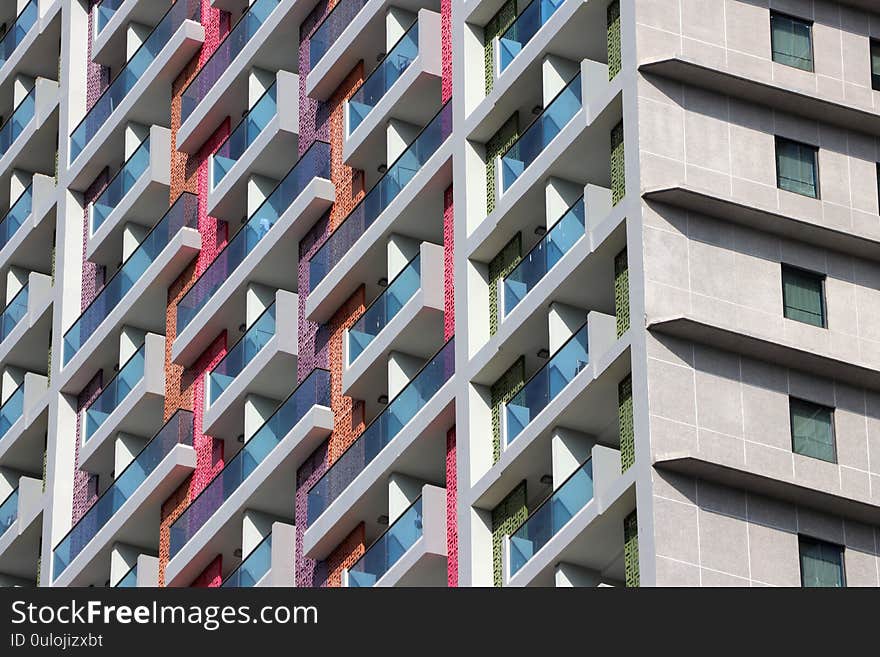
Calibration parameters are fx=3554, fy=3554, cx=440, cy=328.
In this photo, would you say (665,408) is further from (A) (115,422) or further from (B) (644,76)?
(A) (115,422)

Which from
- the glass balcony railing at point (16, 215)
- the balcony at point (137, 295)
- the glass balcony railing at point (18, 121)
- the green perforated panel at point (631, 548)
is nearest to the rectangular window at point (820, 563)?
the green perforated panel at point (631, 548)

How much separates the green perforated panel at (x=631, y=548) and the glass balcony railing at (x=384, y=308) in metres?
11.2

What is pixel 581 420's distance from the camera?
68000 millimetres

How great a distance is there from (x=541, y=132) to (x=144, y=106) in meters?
22.1

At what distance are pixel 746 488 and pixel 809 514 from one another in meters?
1.39

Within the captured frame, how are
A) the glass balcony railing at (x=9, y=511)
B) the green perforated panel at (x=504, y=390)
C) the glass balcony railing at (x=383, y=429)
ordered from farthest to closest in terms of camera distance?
the glass balcony railing at (x=9, y=511)
the glass balcony railing at (x=383, y=429)
the green perforated panel at (x=504, y=390)

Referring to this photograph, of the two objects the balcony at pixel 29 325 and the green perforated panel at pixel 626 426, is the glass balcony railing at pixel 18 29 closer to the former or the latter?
the balcony at pixel 29 325

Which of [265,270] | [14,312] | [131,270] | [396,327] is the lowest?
[396,327]

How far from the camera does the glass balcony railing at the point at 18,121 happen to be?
97938 millimetres

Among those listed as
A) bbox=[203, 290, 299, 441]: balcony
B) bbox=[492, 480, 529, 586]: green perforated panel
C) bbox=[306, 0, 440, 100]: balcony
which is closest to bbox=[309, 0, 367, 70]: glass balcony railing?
bbox=[306, 0, 440, 100]: balcony

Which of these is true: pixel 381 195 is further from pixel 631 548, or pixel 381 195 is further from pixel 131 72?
pixel 131 72

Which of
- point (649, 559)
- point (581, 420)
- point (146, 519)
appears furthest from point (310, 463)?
point (649, 559)

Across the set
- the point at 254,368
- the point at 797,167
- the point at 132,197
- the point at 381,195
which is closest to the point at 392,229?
the point at 381,195

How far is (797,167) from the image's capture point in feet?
224
